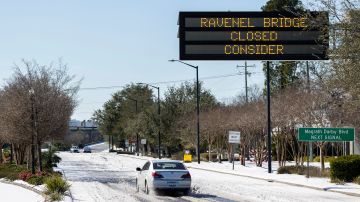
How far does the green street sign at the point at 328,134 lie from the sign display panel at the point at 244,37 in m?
3.70

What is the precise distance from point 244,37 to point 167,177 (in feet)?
37.7

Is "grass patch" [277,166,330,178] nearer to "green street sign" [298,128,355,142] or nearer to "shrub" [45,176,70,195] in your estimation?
"green street sign" [298,128,355,142]

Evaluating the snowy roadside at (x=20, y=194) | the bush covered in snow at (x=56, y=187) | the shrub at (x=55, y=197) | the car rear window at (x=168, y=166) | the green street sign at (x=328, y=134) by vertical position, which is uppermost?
the green street sign at (x=328, y=134)

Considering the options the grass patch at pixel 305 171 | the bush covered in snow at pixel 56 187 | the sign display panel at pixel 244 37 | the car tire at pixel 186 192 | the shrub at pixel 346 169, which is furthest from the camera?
the grass patch at pixel 305 171

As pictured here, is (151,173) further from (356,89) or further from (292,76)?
(292,76)

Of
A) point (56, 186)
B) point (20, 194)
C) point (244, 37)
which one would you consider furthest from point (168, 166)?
point (244, 37)

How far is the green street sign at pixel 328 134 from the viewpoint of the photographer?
3161 cm

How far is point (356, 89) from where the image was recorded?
704 inches

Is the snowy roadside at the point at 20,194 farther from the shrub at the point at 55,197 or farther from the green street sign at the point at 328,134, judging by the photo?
the green street sign at the point at 328,134

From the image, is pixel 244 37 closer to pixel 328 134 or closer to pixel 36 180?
pixel 328 134

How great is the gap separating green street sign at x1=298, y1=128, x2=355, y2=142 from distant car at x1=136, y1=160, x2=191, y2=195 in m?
9.89

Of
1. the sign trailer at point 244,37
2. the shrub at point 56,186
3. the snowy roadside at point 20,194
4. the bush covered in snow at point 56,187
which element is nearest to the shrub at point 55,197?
the bush covered in snow at point 56,187

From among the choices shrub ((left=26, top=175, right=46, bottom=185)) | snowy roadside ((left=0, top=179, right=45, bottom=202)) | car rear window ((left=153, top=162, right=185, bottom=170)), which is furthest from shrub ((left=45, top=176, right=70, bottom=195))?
shrub ((left=26, top=175, right=46, bottom=185))

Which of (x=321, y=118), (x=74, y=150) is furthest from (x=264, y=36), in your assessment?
(x=74, y=150)
